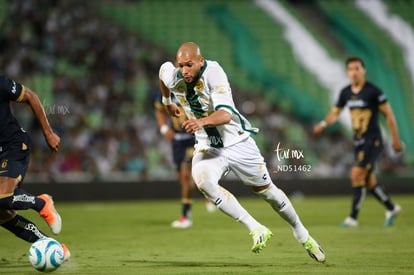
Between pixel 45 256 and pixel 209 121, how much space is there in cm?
197

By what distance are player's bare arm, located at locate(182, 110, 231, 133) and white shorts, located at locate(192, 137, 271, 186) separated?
23.0 inches

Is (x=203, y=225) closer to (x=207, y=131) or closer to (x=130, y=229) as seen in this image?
(x=130, y=229)

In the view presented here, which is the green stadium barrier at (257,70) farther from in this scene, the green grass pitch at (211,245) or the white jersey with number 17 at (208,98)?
the white jersey with number 17 at (208,98)

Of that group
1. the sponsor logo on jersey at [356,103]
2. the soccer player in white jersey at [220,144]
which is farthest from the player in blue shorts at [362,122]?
the soccer player in white jersey at [220,144]

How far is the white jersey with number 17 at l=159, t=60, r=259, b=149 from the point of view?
→ 759cm

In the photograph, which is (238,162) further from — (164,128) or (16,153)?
(164,128)

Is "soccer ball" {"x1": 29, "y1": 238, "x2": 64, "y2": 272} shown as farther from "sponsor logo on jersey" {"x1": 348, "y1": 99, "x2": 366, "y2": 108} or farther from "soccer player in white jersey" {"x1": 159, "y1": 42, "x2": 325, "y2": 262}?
"sponsor logo on jersey" {"x1": 348, "y1": 99, "x2": 366, "y2": 108}

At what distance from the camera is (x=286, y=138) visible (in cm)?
2150

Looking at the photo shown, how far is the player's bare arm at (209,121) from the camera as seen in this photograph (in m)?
7.04

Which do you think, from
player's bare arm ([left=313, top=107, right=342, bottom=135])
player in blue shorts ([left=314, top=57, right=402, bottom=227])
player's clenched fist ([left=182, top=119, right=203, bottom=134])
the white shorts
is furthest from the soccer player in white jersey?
player in blue shorts ([left=314, top=57, right=402, bottom=227])

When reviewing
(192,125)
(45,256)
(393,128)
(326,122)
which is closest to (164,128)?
(326,122)

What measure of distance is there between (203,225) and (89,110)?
813 cm

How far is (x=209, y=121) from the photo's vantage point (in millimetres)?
7223

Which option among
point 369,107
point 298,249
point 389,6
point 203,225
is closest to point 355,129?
point 369,107
